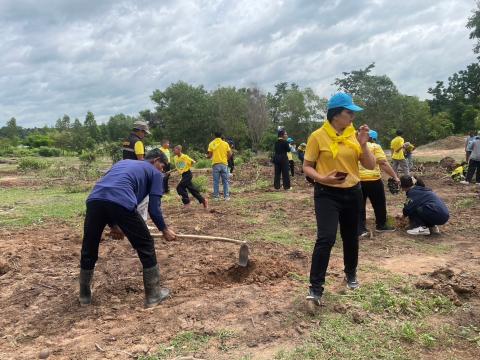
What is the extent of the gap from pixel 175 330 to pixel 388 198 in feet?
25.2

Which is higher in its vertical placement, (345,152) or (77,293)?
(345,152)

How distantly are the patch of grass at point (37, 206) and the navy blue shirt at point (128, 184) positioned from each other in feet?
16.9

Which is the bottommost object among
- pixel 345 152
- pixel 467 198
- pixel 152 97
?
pixel 467 198

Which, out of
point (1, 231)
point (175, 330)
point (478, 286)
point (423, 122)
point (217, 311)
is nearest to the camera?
point (175, 330)

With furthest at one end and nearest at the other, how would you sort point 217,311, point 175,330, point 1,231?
point 1,231 → point 217,311 → point 175,330

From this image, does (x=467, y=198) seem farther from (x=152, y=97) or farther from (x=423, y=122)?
(x=152, y=97)

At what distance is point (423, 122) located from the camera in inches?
1455

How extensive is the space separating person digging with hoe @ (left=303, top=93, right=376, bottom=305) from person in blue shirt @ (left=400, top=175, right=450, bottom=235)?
9.25 feet

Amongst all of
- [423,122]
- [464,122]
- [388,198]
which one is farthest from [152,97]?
[388,198]

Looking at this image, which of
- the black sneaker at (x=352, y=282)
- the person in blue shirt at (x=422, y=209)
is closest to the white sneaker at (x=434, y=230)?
the person in blue shirt at (x=422, y=209)

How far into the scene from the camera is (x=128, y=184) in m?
3.85

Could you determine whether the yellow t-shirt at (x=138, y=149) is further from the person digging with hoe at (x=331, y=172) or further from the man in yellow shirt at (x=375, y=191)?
the person digging with hoe at (x=331, y=172)

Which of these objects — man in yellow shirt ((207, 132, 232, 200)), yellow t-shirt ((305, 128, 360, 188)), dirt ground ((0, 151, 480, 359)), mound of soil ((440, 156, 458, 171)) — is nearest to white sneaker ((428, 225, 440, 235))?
dirt ground ((0, 151, 480, 359))

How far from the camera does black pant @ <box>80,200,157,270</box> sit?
3762 mm
